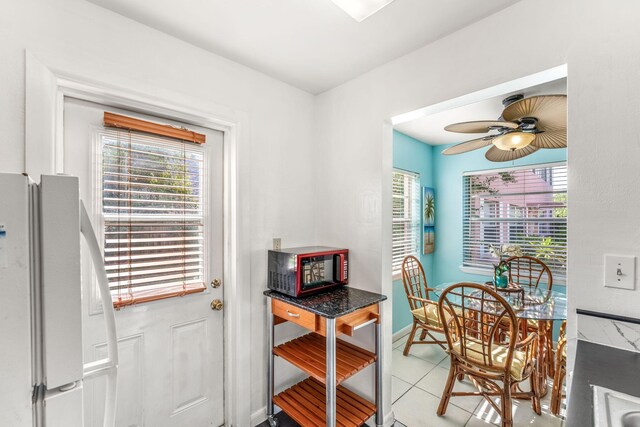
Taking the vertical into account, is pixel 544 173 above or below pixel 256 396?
above

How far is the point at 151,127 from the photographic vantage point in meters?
1.64

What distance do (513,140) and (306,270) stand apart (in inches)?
74.2

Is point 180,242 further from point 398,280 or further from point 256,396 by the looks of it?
point 398,280

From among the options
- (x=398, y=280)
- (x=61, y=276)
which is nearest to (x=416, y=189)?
(x=398, y=280)

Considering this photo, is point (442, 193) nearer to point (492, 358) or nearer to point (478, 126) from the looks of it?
point (478, 126)

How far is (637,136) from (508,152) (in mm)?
1726

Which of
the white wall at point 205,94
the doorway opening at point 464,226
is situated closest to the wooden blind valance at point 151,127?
the white wall at point 205,94

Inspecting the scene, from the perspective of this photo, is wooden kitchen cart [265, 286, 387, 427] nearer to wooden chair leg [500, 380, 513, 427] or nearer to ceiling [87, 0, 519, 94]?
wooden chair leg [500, 380, 513, 427]

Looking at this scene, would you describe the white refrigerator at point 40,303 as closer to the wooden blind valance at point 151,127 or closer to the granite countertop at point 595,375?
the wooden blind valance at point 151,127

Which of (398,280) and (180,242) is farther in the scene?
(398,280)

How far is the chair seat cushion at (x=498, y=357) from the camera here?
1.90 metres

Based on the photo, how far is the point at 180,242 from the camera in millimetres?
1773

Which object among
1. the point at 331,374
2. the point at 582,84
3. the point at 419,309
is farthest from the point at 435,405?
the point at 582,84

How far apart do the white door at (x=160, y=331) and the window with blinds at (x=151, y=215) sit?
3 centimetres
